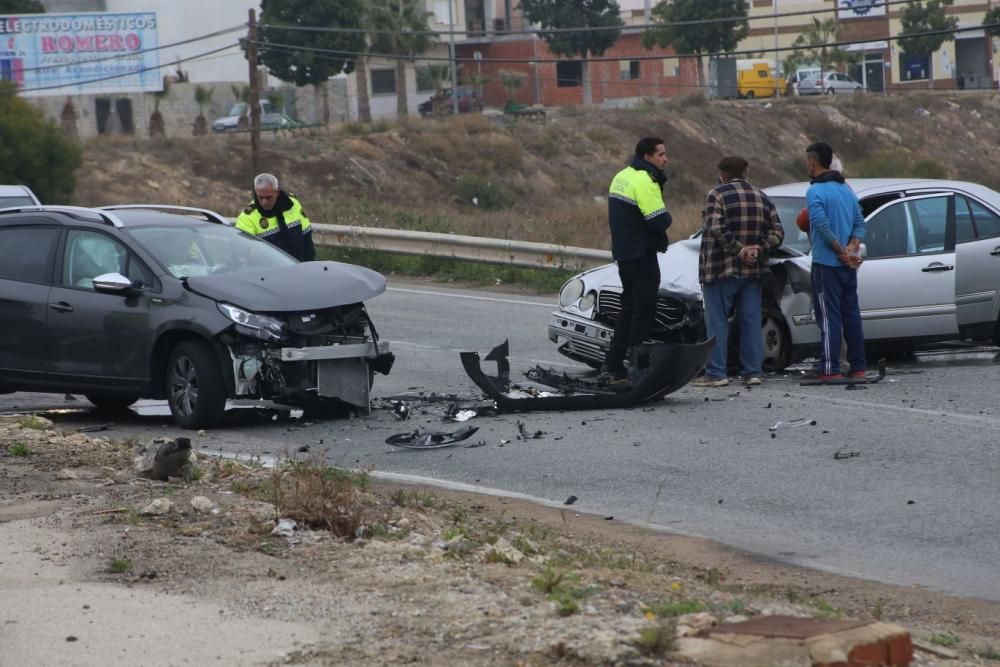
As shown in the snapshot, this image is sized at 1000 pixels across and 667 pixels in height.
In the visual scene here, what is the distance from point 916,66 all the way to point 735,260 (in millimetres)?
87718

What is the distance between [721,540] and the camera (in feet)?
23.7

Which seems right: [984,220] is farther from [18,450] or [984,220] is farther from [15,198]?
[15,198]

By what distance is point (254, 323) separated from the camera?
10.2 m

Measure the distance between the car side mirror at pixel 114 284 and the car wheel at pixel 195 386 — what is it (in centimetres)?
60

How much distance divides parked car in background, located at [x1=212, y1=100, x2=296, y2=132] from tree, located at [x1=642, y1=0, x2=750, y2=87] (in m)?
23.6

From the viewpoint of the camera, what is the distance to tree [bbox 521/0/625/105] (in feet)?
276

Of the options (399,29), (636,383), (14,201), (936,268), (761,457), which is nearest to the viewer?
(761,457)

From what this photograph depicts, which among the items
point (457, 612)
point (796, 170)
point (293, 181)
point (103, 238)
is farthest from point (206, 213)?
point (796, 170)

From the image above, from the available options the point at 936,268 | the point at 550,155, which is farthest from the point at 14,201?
the point at 550,155

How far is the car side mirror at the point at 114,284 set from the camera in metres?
10.6

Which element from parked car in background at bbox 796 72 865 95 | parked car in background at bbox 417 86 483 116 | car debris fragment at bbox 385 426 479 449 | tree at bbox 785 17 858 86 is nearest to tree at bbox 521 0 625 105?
parked car in background at bbox 417 86 483 116

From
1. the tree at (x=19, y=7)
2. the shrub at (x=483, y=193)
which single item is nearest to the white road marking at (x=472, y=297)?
the shrub at (x=483, y=193)

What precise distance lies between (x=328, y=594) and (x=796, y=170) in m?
63.7

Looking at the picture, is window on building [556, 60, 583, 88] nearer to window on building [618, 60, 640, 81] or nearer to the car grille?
window on building [618, 60, 640, 81]
